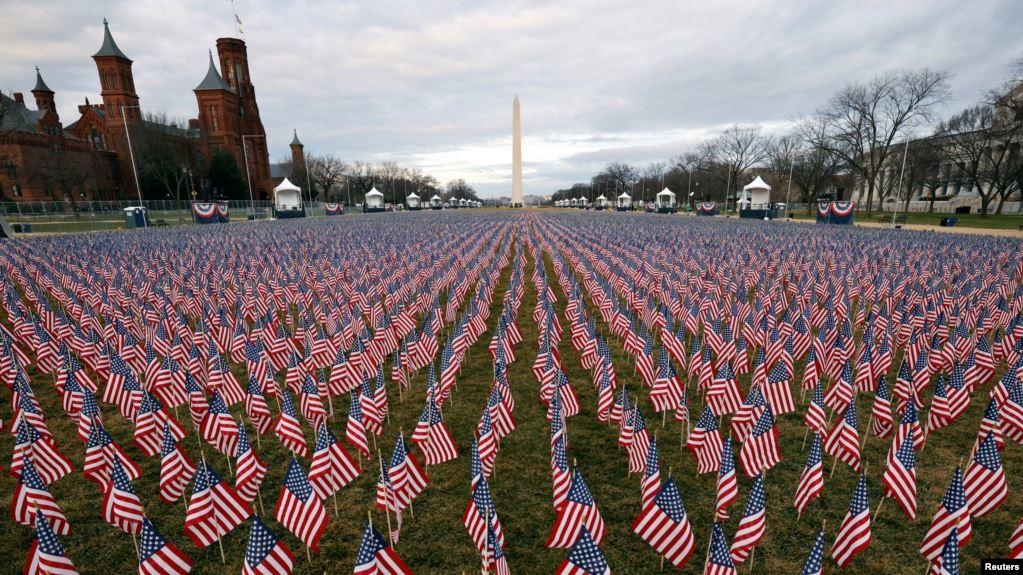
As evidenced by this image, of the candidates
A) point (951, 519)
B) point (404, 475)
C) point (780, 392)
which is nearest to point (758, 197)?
point (780, 392)

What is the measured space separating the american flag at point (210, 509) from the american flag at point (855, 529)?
6223 millimetres

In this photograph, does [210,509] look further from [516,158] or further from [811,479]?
[516,158]

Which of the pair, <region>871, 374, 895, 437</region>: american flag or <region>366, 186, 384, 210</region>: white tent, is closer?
<region>871, 374, 895, 437</region>: american flag

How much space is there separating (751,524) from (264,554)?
4471 mm

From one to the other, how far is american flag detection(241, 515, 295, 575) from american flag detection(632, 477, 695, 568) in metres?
3.31

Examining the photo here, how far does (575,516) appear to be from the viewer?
4.68m

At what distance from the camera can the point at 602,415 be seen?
8.28 meters

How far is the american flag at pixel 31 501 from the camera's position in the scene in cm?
498

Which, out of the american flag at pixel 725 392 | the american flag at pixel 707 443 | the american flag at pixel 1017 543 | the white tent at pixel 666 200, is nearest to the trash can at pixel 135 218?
the american flag at pixel 725 392

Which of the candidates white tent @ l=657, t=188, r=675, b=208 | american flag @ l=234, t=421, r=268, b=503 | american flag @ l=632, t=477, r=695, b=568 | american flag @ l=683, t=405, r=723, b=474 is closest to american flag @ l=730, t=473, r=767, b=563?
american flag @ l=632, t=477, r=695, b=568

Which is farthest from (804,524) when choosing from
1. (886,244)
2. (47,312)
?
(886,244)

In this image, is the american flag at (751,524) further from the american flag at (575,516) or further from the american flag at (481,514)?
the american flag at (481,514)

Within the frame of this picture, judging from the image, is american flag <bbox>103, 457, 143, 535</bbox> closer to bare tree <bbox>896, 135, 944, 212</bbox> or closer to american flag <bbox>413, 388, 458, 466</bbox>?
american flag <bbox>413, 388, 458, 466</bbox>

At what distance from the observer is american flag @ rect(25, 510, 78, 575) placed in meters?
3.83
